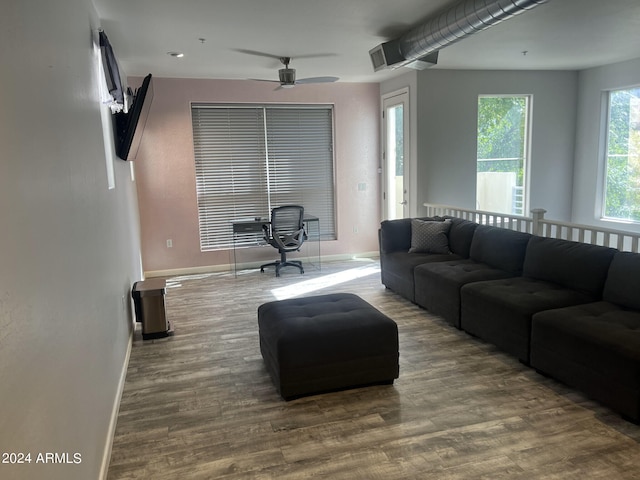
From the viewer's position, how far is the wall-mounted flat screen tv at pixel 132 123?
152 inches

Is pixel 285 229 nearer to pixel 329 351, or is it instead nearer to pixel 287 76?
pixel 287 76

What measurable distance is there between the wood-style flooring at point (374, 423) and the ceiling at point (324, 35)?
269 cm

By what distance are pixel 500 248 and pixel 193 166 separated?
4269mm

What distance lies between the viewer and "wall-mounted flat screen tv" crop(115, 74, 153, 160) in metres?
3.87

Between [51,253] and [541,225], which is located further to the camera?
[541,225]

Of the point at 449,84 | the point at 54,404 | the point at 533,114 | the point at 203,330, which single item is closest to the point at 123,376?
the point at 203,330

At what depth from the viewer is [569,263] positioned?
3.62m

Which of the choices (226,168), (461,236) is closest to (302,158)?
(226,168)

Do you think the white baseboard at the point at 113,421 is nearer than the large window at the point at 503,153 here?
Yes

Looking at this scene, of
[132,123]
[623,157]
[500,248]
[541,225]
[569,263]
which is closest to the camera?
[569,263]

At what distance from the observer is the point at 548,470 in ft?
7.28

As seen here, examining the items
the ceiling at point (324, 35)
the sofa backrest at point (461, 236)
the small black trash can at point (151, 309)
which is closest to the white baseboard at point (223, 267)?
the sofa backrest at point (461, 236)

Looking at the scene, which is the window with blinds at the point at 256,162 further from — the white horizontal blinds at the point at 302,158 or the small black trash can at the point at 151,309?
the small black trash can at the point at 151,309

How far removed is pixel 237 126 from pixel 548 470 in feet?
18.9
